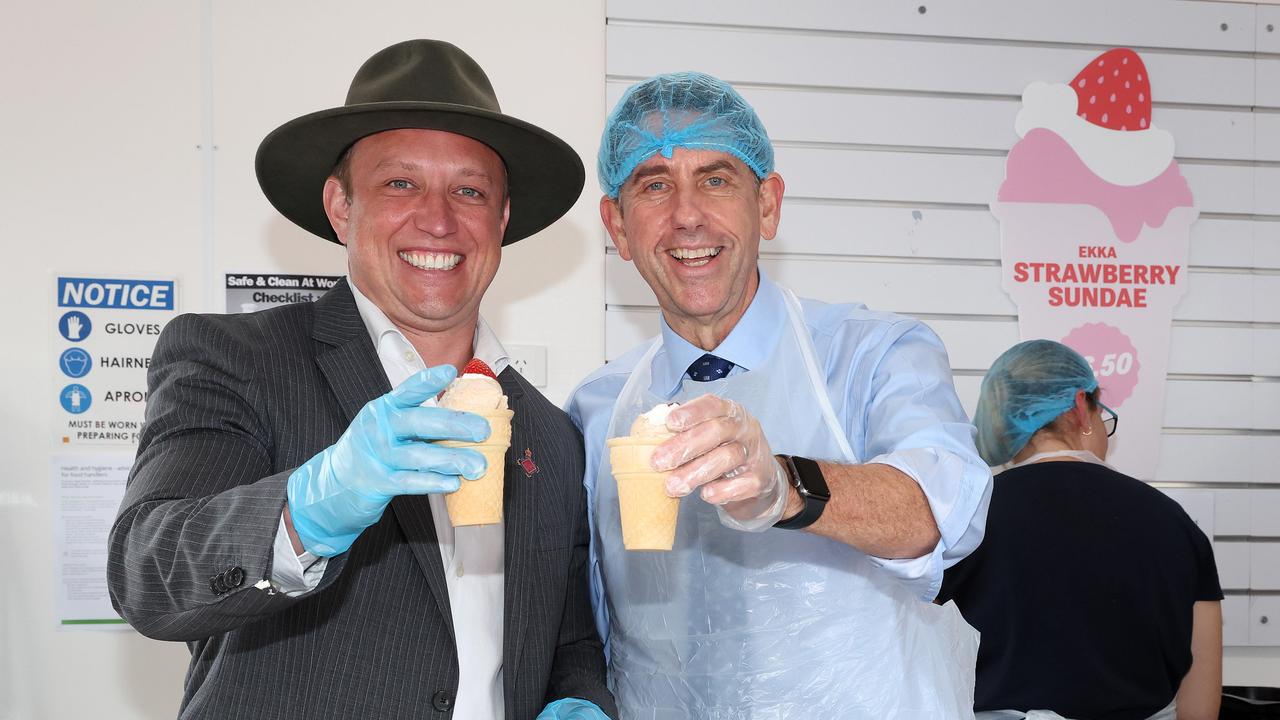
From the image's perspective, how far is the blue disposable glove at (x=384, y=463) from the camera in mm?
1369

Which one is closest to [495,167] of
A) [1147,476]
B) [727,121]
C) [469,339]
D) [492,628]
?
[469,339]

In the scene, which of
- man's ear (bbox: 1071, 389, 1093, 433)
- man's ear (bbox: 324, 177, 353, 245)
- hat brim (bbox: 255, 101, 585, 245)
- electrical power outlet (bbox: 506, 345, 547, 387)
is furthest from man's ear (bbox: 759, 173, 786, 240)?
man's ear (bbox: 1071, 389, 1093, 433)

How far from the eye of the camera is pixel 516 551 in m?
2.07

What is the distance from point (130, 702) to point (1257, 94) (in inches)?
184

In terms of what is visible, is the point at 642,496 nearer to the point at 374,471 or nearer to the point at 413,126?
the point at 374,471

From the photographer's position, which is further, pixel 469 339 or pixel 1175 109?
pixel 1175 109

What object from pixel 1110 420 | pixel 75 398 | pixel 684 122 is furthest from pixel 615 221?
pixel 1110 420

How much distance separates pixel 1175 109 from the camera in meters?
3.74

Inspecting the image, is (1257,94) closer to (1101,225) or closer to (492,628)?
(1101,225)

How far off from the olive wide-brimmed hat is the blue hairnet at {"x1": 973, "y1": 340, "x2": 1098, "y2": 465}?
1683mm

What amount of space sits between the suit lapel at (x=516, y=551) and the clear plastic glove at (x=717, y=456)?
671 millimetres

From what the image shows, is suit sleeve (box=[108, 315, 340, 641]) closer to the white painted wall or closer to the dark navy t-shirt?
the white painted wall

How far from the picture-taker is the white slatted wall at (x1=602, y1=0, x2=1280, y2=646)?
348cm

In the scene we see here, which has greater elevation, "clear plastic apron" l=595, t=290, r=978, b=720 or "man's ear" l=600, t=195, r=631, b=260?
"man's ear" l=600, t=195, r=631, b=260
